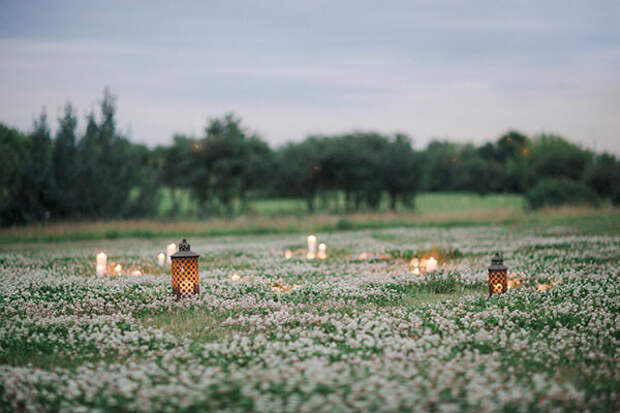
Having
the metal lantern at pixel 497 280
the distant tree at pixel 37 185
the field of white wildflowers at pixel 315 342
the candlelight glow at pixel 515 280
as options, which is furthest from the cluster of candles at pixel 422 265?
the distant tree at pixel 37 185

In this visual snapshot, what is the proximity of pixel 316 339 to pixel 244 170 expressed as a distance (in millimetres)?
40728

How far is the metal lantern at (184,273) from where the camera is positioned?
9500 mm

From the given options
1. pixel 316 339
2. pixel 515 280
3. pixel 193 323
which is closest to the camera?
pixel 316 339

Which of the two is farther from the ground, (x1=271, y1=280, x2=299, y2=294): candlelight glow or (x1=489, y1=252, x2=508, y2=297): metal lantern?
(x1=489, y1=252, x2=508, y2=297): metal lantern

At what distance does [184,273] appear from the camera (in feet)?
31.6

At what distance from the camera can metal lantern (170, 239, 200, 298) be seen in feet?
31.2

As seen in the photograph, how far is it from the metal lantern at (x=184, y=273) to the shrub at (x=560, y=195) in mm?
42755

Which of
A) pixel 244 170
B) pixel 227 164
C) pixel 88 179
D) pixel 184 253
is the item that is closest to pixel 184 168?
pixel 227 164

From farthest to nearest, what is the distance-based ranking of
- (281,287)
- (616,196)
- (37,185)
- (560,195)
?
(616,196) → (560,195) → (37,185) → (281,287)

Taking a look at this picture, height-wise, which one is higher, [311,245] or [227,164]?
[227,164]

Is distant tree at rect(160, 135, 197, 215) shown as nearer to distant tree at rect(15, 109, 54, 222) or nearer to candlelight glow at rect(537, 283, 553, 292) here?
distant tree at rect(15, 109, 54, 222)

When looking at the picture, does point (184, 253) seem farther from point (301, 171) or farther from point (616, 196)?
point (616, 196)

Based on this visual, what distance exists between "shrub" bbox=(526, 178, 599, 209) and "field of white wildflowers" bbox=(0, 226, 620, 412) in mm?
36174

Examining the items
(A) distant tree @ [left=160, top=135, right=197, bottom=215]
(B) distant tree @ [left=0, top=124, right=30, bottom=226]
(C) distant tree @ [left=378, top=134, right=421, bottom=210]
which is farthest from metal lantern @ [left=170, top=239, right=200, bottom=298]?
(C) distant tree @ [left=378, top=134, right=421, bottom=210]
